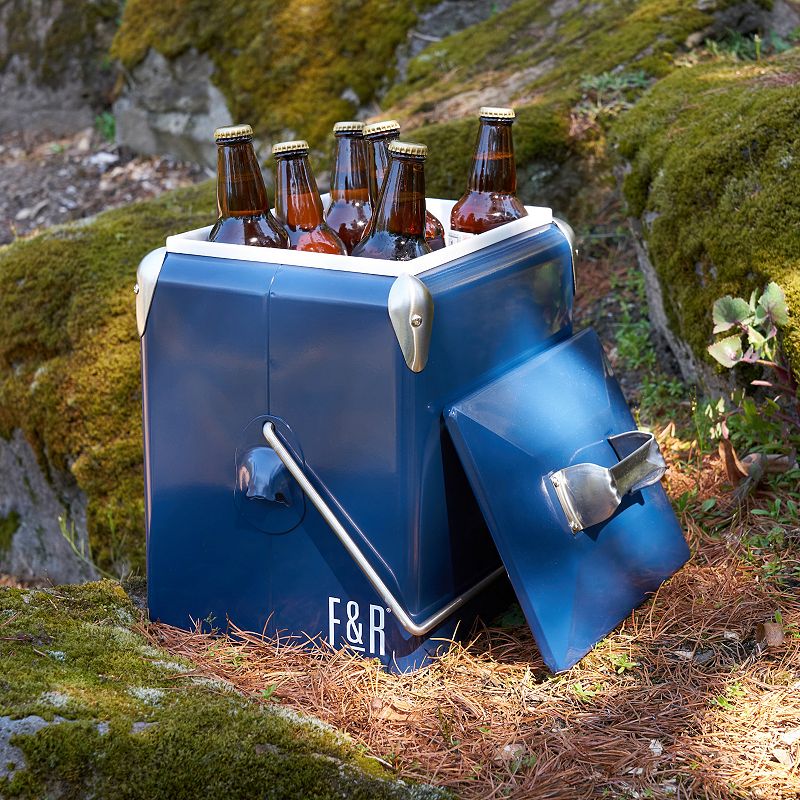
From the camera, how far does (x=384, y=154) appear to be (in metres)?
2.38

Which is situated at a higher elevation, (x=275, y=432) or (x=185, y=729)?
(x=275, y=432)

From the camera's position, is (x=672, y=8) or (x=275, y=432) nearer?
(x=275, y=432)

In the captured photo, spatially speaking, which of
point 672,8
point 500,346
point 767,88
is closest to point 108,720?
point 500,346

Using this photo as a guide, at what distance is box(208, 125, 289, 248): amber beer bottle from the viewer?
6.93 ft

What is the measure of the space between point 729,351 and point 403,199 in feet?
3.43

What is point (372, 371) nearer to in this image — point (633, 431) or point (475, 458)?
point (475, 458)

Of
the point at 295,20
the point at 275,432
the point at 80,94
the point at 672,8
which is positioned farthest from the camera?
the point at 80,94

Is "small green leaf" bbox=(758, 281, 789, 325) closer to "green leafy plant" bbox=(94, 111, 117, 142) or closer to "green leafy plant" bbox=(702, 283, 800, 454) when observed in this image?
"green leafy plant" bbox=(702, 283, 800, 454)

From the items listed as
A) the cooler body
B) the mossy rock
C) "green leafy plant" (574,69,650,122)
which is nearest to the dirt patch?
the mossy rock

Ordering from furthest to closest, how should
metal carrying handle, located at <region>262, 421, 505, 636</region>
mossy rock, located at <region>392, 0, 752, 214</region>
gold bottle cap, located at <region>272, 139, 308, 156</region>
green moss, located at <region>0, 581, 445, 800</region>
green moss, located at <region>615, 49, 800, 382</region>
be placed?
1. mossy rock, located at <region>392, 0, 752, 214</region>
2. green moss, located at <region>615, 49, 800, 382</region>
3. gold bottle cap, located at <region>272, 139, 308, 156</region>
4. metal carrying handle, located at <region>262, 421, 505, 636</region>
5. green moss, located at <region>0, 581, 445, 800</region>

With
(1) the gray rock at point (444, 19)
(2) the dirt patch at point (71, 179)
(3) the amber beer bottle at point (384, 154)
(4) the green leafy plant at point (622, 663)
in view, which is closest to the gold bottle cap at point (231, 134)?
(3) the amber beer bottle at point (384, 154)

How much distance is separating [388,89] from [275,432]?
14.4 ft

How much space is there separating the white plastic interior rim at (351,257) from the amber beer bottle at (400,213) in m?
0.09

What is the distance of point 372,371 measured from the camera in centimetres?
188
